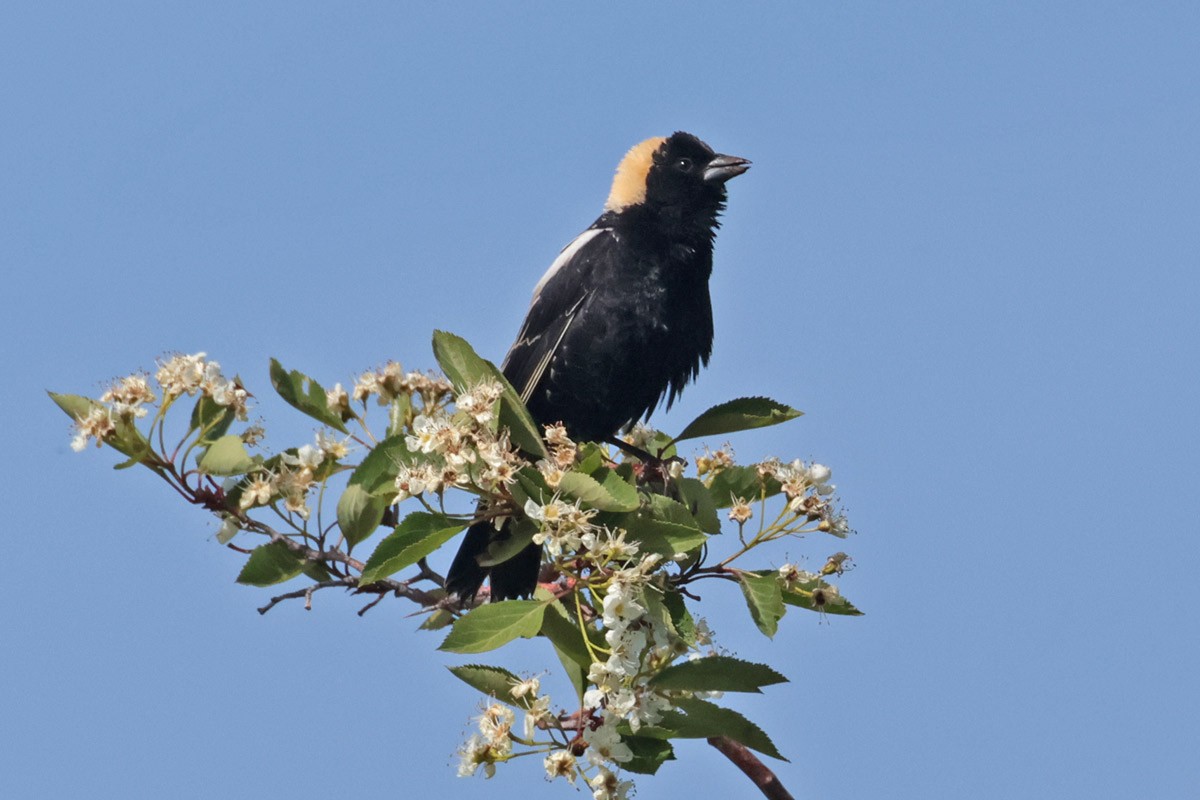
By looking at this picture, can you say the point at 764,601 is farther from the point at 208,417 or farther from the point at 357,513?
the point at 208,417

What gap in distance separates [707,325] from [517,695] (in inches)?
82.8

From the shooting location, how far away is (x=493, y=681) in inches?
100

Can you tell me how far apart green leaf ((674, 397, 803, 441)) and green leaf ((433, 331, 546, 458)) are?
1.63 ft

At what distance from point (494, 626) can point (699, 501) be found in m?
0.73

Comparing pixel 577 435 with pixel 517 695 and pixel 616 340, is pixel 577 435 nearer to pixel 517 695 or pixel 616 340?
pixel 616 340

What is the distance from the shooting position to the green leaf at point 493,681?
2.54m

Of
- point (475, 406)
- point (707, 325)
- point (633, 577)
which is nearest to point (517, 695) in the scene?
point (633, 577)

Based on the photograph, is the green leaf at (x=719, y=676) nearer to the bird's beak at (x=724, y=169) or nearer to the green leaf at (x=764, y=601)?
the green leaf at (x=764, y=601)

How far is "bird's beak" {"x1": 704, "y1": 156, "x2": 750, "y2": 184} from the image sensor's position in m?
4.57

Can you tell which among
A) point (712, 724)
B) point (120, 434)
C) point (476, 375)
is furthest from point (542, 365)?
point (712, 724)

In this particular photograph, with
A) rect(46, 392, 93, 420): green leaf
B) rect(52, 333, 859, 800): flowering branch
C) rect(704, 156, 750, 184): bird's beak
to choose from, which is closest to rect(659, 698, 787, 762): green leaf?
rect(52, 333, 859, 800): flowering branch

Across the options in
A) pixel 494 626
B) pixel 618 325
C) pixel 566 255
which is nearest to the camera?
pixel 494 626

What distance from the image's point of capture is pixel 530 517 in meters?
2.56

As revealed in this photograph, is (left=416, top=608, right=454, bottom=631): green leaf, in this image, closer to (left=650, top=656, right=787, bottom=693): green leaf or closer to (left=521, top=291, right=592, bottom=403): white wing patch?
(left=650, top=656, right=787, bottom=693): green leaf
